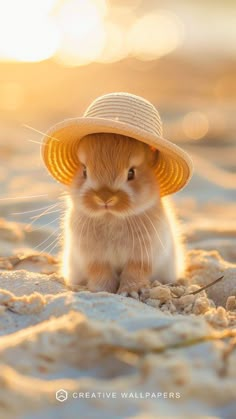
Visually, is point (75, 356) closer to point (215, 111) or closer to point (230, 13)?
point (215, 111)

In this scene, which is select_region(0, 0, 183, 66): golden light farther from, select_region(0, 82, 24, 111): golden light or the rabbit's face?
the rabbit's face

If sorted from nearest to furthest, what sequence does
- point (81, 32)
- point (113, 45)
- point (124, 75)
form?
point (124, 75)
point (113, 45)
point (81, 32)

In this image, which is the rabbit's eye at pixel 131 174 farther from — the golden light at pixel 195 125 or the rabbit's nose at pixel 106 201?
the golden light at pixel 195 125

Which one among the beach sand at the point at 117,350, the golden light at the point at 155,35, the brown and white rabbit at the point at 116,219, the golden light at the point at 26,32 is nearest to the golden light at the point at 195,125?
the golden light at the point at 155,35

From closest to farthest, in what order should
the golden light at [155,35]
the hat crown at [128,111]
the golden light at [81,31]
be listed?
the hat crown at [128,111] < the golden light at [81,31] < the golden light at [155,35]

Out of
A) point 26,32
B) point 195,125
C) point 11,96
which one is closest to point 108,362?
point 195,125

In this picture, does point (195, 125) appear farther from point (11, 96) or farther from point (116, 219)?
point (116, 219)

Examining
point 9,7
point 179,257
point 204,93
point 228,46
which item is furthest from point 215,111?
point 9,7
